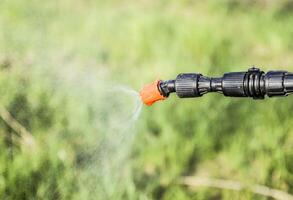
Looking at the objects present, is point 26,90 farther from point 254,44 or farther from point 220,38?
point 254,44

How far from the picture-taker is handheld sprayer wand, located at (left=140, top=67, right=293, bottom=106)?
6.10 ft

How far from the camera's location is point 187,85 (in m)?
2.02

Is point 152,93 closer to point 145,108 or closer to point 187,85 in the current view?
point 187,85

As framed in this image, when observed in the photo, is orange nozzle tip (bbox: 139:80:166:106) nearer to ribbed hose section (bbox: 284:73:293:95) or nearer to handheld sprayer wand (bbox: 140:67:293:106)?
handheld sprayer wand (bbox: 140:67:293:106)

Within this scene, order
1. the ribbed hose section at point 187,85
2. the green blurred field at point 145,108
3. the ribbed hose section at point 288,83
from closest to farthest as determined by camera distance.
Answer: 1. the ribbed hose section at point 288,83
2. the ribbed hose section at point 187,85
3. the green blurred field at point 145,108

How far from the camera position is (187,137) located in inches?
113

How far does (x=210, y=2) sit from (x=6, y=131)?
8.35ft

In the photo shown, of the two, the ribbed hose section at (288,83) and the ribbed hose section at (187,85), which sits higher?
the ribbed hose section at (187,85)

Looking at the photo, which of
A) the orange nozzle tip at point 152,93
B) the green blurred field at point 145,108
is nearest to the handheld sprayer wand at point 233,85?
the orange nozzle tip at point 152,93

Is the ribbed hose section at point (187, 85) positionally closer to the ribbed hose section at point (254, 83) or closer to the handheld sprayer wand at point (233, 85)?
the handheld sprayer wand at point (233, 85)

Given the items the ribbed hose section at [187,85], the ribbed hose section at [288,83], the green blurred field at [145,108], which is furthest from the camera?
the green blurred field at [145,108]

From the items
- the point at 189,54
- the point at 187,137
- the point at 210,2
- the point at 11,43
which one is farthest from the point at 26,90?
the point at 210,2

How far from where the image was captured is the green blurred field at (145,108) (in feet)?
7.90

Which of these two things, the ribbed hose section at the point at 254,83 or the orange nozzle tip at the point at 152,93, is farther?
the orange nozzle tip at the point at 152,93
